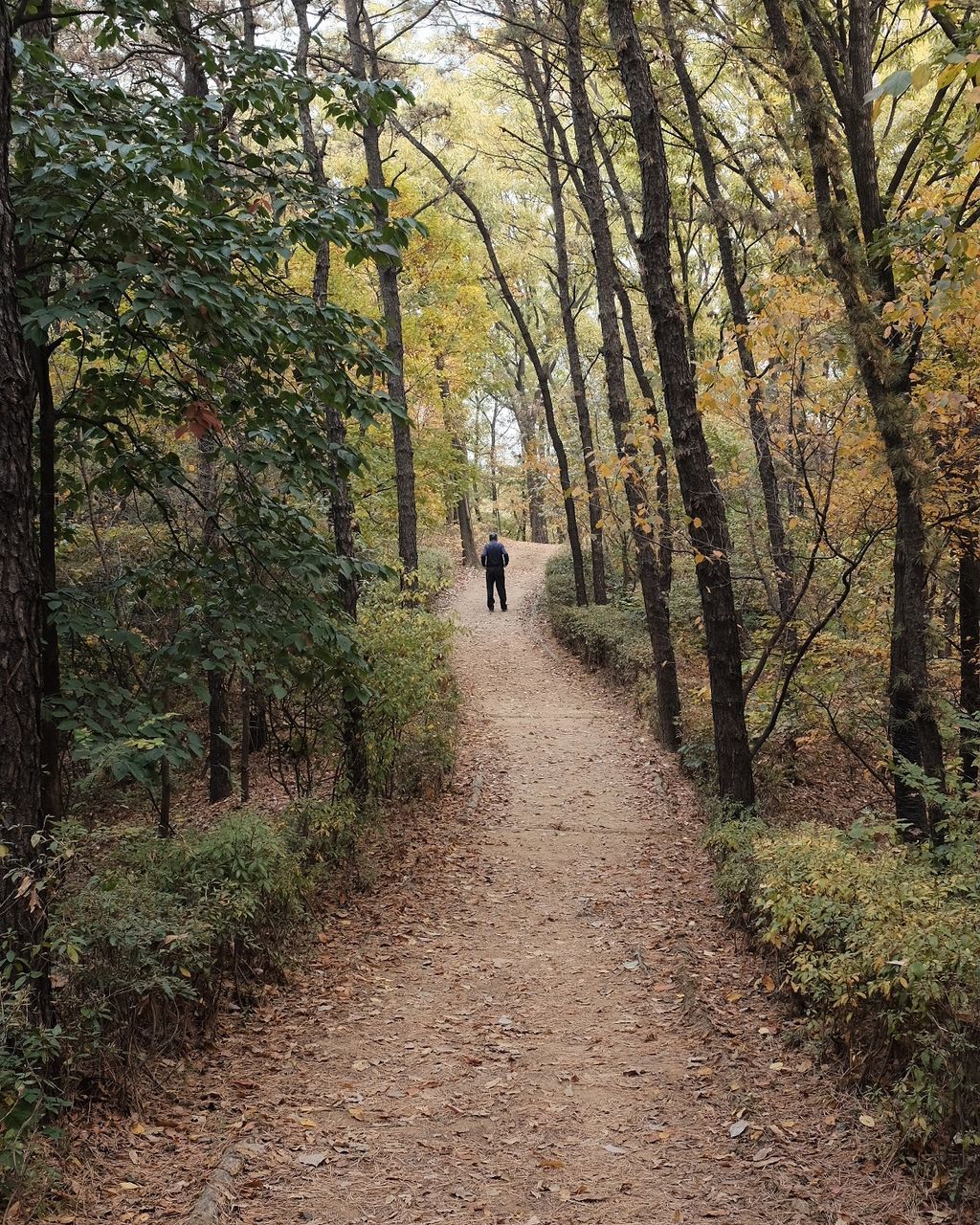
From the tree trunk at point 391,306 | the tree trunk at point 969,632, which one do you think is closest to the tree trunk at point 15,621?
the tree trunk at point 391,306

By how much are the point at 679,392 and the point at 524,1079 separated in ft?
18.1

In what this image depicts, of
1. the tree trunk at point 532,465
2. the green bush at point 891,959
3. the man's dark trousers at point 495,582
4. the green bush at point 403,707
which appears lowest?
the green bush at point 891,959

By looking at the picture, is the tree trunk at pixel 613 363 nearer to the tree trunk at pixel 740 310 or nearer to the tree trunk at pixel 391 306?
the tree trunk at pixel 740 310

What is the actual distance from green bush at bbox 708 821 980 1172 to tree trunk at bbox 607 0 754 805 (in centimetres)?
189

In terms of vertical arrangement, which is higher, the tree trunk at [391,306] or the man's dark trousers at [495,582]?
the tree trunk at [391,306]

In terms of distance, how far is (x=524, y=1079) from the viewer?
4.95 metres

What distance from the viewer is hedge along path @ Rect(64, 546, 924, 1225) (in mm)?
3869

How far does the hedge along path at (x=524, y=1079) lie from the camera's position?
387 centimetres

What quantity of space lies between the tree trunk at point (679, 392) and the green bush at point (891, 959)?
1.89m

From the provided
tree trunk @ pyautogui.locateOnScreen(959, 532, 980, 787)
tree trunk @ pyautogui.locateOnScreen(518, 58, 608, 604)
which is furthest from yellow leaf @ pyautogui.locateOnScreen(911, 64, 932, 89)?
tree trunk @ pyautogui.locateOnScreen(518, 58, 608, 604)

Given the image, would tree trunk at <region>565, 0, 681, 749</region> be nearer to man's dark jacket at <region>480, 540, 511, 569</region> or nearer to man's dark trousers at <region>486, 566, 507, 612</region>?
man's dark jacket at <region>480, 540, 511, 569</region>

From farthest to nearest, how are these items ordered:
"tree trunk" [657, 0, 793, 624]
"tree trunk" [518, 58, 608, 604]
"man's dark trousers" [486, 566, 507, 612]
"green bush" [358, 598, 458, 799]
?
"man's dark trousers" [486, 566, 507, 612] < "tree trunk" [518, 58, 608, 604] < "tree trunk" [657, 0, 793, 624] < "green bush" [358, 598, 458, 799]

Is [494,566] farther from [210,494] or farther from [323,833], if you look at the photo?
[323,833]

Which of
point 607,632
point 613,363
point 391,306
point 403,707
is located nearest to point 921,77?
point 403,707
